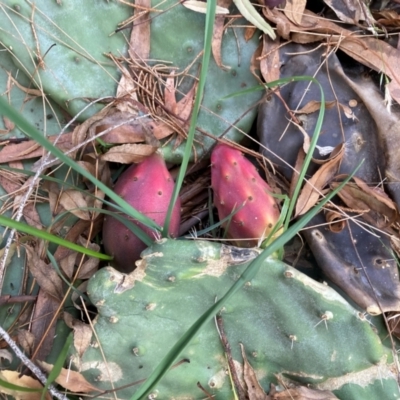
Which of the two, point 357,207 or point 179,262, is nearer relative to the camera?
point 179,262

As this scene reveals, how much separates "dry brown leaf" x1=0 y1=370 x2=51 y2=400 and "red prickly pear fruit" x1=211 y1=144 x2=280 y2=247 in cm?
47

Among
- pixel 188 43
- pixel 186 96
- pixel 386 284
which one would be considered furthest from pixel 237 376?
pixel 188 43

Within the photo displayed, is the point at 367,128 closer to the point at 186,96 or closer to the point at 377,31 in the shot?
the point at 377,31

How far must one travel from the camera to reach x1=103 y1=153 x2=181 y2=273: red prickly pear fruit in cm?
95

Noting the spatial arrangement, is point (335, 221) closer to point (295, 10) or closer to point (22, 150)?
point (295, 10)

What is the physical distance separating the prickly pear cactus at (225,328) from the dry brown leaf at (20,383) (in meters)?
0.11

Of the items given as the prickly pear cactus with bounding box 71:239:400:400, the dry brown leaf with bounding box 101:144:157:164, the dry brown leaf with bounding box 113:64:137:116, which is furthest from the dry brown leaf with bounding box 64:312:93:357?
the dry brown leaf with bounding box 113:64:137:116

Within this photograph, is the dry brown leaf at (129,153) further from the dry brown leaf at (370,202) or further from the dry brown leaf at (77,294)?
the dry brown leaf at (370,202)

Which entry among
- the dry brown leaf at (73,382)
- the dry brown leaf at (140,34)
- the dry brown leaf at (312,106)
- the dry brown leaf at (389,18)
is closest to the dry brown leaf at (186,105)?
the dry brown leaf at (140,34)

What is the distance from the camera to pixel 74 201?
1.02 m

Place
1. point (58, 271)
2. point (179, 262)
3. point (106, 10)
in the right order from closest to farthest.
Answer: point (179, 262), point (58, 271), point (106, 10)

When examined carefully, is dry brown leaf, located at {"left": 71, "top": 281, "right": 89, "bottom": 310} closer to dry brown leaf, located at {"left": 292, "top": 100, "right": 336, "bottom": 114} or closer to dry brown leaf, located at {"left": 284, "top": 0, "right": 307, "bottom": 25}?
dry brown leaf, located at {"left": 292, "top": 100, "right": 336, "bottom": 114}

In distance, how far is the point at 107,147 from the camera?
3.45 feet

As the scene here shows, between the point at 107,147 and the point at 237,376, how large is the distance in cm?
55
